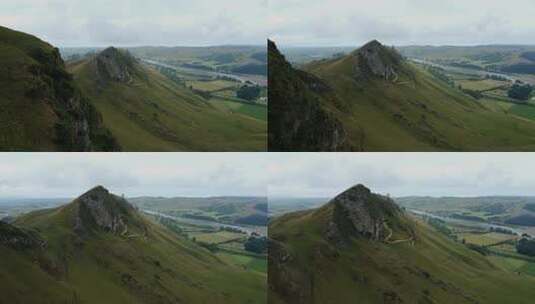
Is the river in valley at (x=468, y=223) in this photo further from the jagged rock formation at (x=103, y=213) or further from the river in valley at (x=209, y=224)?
the jagged rock formation at (x=103, y=213)

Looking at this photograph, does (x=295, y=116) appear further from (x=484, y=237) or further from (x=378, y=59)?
(x=484, y=237)

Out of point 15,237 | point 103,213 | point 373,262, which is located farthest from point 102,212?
point 373,262

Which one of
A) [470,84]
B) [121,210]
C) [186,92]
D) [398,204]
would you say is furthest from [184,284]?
[470,84]

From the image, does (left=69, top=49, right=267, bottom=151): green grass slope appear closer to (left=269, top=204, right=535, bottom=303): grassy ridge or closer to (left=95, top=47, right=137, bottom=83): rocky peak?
(left=95, top=47, right=137, bottom=83): rocky peak

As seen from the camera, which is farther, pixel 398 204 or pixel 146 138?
pixel 146 138

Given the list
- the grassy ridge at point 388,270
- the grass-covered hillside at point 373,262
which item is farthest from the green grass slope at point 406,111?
the grassy ridge at point 388,270

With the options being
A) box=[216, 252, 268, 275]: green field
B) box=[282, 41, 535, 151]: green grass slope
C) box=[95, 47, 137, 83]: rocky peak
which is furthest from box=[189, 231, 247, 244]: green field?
box=[95, 47, 137, 83]: rocky peak

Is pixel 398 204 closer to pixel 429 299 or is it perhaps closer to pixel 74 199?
pixel 429 299
